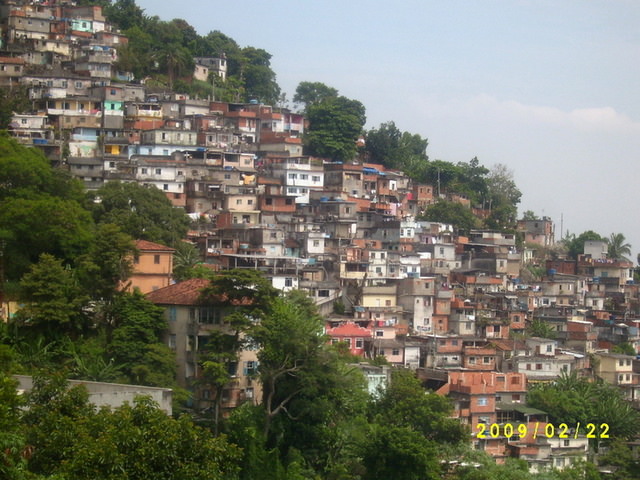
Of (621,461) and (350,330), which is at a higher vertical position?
(350,330)

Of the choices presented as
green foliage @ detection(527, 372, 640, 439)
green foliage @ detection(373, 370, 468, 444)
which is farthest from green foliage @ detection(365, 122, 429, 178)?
green foliage @ detection(373, 370, 468, 444)

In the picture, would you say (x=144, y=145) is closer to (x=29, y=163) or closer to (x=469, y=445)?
(x=29, y=163)

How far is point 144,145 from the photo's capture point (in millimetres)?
39562

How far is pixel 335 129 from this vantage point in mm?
46812

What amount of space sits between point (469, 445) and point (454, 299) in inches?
384

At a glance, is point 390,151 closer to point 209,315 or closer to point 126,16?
point 126,16

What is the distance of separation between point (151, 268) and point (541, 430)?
36.8 feet

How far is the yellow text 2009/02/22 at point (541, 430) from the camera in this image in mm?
29422

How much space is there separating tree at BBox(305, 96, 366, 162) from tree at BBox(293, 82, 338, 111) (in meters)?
9.75

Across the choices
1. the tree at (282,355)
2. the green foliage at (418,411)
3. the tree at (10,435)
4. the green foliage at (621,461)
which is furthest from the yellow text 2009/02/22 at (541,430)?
the tree at (10,435)

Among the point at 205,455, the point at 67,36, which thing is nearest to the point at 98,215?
the point at 205,455

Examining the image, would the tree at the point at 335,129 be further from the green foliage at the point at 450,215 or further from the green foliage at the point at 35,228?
the green foliage at the point at 35,228

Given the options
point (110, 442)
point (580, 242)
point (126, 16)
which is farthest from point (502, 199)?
point (110, 442)

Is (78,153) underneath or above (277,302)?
above
